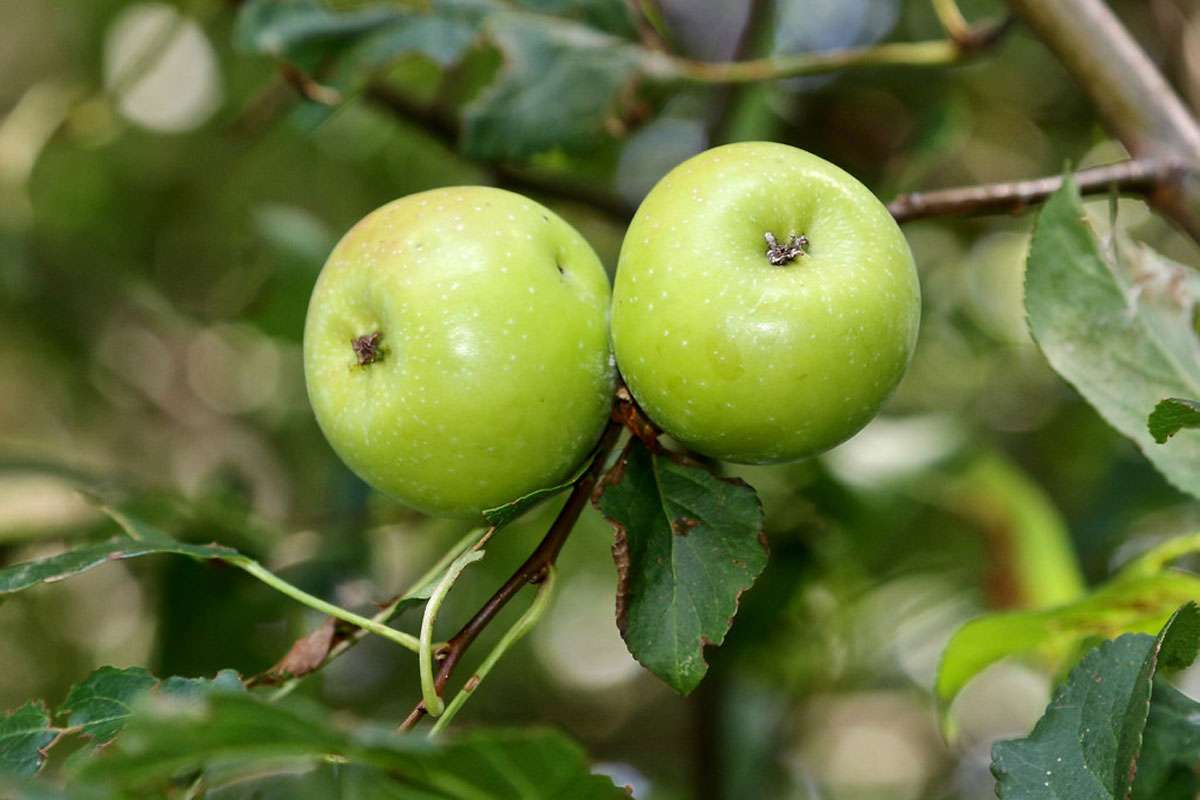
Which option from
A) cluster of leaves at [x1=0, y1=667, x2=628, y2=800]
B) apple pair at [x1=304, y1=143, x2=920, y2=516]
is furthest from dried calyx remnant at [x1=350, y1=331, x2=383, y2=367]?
cluster of leaves at [x1=0, y1=667, x2=628, y2=800]

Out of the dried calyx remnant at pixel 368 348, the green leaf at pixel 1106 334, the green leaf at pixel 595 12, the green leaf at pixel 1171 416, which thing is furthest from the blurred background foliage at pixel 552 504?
the green leaf at pixel 1171 416

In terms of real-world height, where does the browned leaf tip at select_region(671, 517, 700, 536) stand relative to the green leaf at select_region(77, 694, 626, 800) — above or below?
below

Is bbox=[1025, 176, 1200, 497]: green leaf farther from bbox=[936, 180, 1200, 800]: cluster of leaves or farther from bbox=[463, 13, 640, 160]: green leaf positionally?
bbox=[463, 13, 640, 160]: green leaf

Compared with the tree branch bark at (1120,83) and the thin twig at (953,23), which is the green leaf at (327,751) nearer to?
the tree branch bark at (1120,83)

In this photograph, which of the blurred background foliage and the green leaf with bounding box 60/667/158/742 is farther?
the blurred background foliage

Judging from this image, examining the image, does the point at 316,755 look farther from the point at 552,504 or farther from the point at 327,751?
the point at 552,504

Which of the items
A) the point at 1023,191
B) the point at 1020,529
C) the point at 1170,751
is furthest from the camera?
the point at 1020,529

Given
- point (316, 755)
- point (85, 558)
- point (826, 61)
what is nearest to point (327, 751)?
point (316, 755)

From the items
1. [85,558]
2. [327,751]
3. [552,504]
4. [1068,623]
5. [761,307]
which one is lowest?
[552,504]
